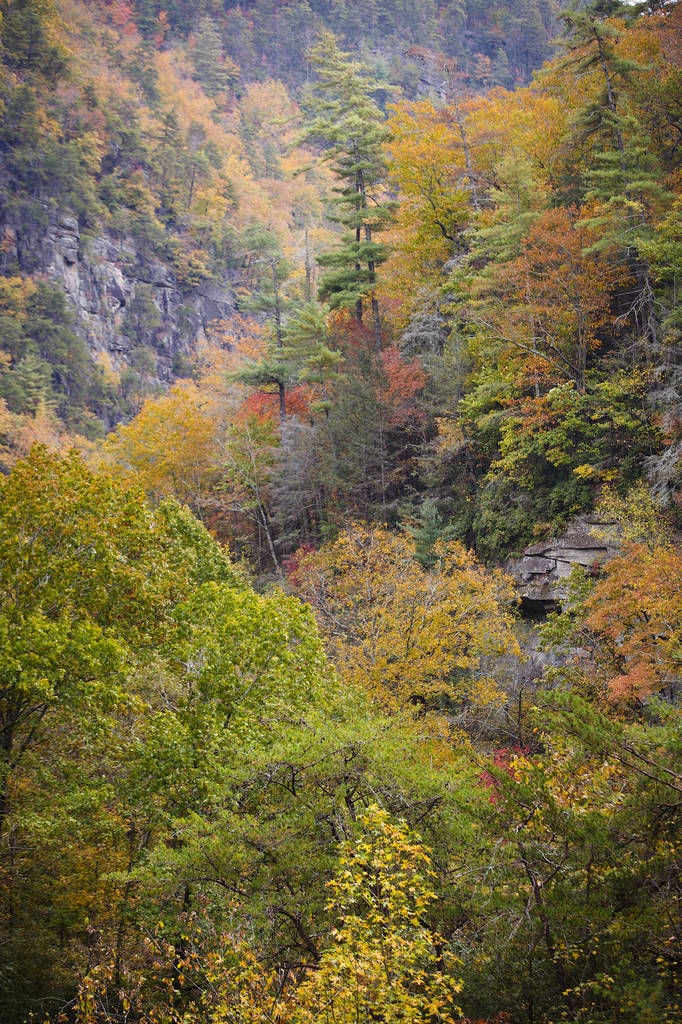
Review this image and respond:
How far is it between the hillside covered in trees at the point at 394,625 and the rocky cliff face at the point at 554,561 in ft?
1.27

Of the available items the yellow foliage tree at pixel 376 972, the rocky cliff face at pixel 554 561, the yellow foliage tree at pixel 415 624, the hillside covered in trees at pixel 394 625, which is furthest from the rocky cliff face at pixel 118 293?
the yellow foliage tree at pixel 376 972

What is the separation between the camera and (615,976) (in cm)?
542

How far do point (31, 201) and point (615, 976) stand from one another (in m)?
70.7

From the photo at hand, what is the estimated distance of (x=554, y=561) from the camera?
21078 mm

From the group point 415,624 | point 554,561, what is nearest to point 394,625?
point 415,624

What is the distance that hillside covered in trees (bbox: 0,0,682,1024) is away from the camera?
625 cm

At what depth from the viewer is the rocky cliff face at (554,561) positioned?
65.6ft

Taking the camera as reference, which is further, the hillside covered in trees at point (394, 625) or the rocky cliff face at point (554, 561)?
the rocky cliff face at point (554, 561)

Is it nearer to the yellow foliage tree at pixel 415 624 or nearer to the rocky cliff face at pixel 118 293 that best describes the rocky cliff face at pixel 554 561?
the yellow foliage tree at pixel 415 624

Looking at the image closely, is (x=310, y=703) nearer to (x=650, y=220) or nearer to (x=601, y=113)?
(x=650, y=220)

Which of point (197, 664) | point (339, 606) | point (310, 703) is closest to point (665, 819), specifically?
point (310, 703)

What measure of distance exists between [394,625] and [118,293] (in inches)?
2224

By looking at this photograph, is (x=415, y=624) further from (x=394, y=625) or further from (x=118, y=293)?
(x=118, y=293)

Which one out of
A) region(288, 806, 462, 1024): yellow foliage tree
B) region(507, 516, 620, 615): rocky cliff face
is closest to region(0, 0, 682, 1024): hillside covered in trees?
region(288, 806, 462, 1024): yellow foliage tree
